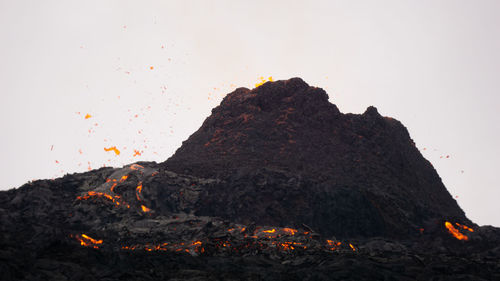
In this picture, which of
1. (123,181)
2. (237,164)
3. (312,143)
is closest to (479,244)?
(312,143)

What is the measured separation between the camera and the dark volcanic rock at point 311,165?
180ft

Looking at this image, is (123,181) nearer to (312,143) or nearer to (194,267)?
(194,267)

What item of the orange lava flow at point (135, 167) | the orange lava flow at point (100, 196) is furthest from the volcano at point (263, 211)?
the orange lava flow at point (100, 196)

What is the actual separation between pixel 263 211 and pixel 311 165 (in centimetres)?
1551

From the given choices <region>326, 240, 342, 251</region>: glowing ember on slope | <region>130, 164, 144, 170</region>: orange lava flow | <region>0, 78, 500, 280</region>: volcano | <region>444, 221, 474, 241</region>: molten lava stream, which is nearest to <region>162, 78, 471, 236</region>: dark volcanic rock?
<region>0, 78, 500, 280</region>: volcano

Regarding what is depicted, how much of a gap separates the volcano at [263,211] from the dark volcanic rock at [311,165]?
225 millimetres

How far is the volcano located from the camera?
103 ft

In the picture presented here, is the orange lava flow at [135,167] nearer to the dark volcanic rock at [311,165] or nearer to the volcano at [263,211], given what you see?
the volcano at [263,211]

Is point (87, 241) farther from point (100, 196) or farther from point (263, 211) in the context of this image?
point (263, 211)

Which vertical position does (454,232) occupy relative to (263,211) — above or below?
below

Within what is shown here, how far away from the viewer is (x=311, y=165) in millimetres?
66688

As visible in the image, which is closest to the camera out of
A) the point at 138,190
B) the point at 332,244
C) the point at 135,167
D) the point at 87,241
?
the point at 87,241

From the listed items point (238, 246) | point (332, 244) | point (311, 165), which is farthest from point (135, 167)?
point (332, 244)

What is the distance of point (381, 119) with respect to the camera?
80.3 metres
